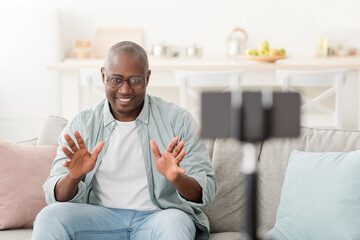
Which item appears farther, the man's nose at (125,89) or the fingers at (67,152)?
the man's nose at (125,89)

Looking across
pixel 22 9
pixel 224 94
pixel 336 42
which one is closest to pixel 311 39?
pixel 336 42

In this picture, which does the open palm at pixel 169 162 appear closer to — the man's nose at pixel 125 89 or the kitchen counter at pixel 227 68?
the man's nose at pixel 125 89

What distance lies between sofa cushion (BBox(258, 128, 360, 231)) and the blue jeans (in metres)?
0.43

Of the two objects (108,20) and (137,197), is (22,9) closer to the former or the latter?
(108,20)

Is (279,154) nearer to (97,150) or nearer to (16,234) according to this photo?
(97,150)

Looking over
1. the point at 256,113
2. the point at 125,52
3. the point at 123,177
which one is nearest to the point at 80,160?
the point at 123,177

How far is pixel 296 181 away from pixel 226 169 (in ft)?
1.07

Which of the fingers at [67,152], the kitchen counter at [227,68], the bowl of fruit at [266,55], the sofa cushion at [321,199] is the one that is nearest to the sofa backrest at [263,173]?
the sofa cushion at [321,199]

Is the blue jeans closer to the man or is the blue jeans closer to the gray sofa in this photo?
the man

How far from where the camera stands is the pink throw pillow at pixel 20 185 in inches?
90.2

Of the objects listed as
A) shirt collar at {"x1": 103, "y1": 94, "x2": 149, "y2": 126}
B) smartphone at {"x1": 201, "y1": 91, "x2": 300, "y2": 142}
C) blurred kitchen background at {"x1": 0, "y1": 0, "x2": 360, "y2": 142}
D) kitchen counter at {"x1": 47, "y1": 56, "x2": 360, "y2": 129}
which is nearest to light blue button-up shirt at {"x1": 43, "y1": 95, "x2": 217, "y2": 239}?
shirt collar at {"x1": 103, "y1": 94, "x2": 149, "y2": 126}

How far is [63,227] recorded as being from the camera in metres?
1.92

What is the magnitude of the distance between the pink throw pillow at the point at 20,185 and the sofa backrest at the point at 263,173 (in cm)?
67

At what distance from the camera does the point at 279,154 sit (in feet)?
7.72
